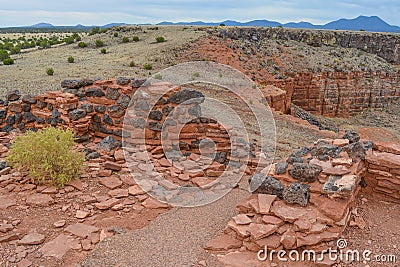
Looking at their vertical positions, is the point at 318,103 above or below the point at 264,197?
below

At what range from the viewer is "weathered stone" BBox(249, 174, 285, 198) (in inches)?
213

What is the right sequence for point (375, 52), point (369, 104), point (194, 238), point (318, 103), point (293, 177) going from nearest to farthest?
1. point (194, 238)
2. point (293, 177)
3. point (318, 103)
4. point (369, 104)
5. point (375, 52)

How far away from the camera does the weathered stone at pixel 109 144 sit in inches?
316

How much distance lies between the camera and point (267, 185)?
5.52m

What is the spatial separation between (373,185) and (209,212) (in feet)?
8.62

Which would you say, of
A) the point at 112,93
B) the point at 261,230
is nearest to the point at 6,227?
the point at 261,230

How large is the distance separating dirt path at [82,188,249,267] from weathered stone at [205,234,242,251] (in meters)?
0.12

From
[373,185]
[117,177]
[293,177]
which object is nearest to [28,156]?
[117,177]

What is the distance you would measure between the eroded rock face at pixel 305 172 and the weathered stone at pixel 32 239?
3631 mm

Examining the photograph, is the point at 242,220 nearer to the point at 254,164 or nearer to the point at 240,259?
the point at 240,259

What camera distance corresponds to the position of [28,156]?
20.9 feet

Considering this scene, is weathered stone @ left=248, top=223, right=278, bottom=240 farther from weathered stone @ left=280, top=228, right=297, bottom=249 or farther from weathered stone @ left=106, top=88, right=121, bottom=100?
weathered stone @ left=106, top=88, right=121, bottom=100

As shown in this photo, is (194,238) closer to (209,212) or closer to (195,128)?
(209,212)

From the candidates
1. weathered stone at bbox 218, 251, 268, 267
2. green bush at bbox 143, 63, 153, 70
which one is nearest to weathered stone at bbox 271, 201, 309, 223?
weathered stone at bbox 218, 251, 268, 267
